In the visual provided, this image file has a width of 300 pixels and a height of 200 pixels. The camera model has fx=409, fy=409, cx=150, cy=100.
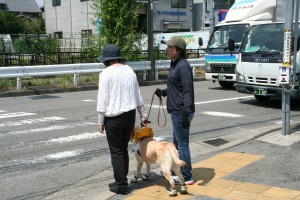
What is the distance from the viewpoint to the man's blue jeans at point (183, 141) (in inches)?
189

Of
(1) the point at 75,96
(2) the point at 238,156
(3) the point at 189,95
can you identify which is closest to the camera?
(3) the point at 189,95

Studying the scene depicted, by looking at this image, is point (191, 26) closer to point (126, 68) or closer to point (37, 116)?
point (37, 116)

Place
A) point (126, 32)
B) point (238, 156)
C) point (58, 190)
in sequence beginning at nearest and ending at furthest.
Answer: point (58, 190) < point (238, 156) < point (126, 32)

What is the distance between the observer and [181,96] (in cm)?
477

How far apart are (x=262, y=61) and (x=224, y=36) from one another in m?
4.48

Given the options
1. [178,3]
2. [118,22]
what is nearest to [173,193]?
[118,22]

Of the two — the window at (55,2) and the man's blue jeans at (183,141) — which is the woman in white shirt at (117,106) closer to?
the man's blue jeans at (183,141)

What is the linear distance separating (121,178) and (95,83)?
1274cm

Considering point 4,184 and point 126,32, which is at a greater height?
point 126,32

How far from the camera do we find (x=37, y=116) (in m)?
10.1

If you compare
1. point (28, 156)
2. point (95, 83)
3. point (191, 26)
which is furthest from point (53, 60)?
point (191, 26)

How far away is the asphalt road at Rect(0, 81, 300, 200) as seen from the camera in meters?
5.56

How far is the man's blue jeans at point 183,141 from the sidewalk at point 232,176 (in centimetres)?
19

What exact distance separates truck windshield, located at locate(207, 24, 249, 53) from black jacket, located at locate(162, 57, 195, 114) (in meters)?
10.4
